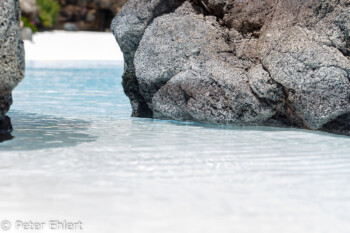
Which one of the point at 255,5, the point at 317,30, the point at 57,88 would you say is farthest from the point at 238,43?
the point at 57,88

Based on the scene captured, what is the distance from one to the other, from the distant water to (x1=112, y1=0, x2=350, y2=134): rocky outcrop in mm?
232

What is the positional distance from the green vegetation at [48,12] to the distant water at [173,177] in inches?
820

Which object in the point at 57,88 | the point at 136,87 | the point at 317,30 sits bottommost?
the point at 57,88

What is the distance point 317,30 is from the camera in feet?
18.0

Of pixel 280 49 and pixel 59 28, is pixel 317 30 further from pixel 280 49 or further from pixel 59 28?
pixel 59 28

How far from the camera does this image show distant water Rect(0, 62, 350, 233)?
2.91 meters

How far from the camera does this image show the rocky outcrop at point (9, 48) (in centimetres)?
438

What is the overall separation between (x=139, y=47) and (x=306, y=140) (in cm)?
239

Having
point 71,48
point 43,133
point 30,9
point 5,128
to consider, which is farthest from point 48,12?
point 43,133

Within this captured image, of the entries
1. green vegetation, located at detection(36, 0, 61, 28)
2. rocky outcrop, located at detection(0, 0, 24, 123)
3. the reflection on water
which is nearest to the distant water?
the reflection on water

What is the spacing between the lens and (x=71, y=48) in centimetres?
2092

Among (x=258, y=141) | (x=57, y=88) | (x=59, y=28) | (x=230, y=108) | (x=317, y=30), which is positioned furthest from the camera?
(x=59, y=28)

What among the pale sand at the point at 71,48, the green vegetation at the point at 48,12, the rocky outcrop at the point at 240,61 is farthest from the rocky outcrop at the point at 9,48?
the green vegetation at the point at 48,12

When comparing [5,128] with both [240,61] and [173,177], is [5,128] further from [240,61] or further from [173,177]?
[240,61]
